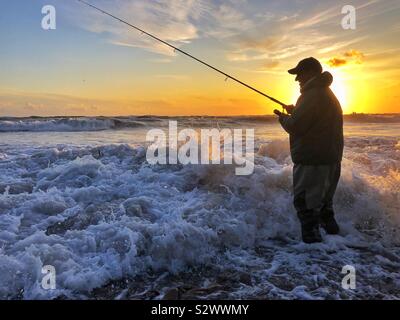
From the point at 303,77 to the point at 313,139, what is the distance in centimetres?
82

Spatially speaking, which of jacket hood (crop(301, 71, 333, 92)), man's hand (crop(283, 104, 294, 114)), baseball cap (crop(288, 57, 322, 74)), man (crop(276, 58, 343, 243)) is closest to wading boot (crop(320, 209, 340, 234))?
man (crop(276, 58, 343, 243))

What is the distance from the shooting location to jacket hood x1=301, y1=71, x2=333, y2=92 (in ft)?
Answer: 16.3

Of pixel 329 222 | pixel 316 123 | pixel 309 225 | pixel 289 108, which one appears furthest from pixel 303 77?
pixel 329 222

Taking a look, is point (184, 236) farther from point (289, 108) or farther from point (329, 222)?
point (289, 108)

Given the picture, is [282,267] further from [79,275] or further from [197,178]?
[197,178]

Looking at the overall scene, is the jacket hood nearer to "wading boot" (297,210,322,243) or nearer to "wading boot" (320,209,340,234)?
"wading boot" (297,210,322,243)

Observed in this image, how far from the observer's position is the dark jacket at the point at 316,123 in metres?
4.91

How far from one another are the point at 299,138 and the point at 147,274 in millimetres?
2467

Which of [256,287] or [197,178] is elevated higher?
[197,178]

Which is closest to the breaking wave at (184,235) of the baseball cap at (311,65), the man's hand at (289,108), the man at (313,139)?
the man at (313,139)

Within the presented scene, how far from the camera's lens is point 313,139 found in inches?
196
